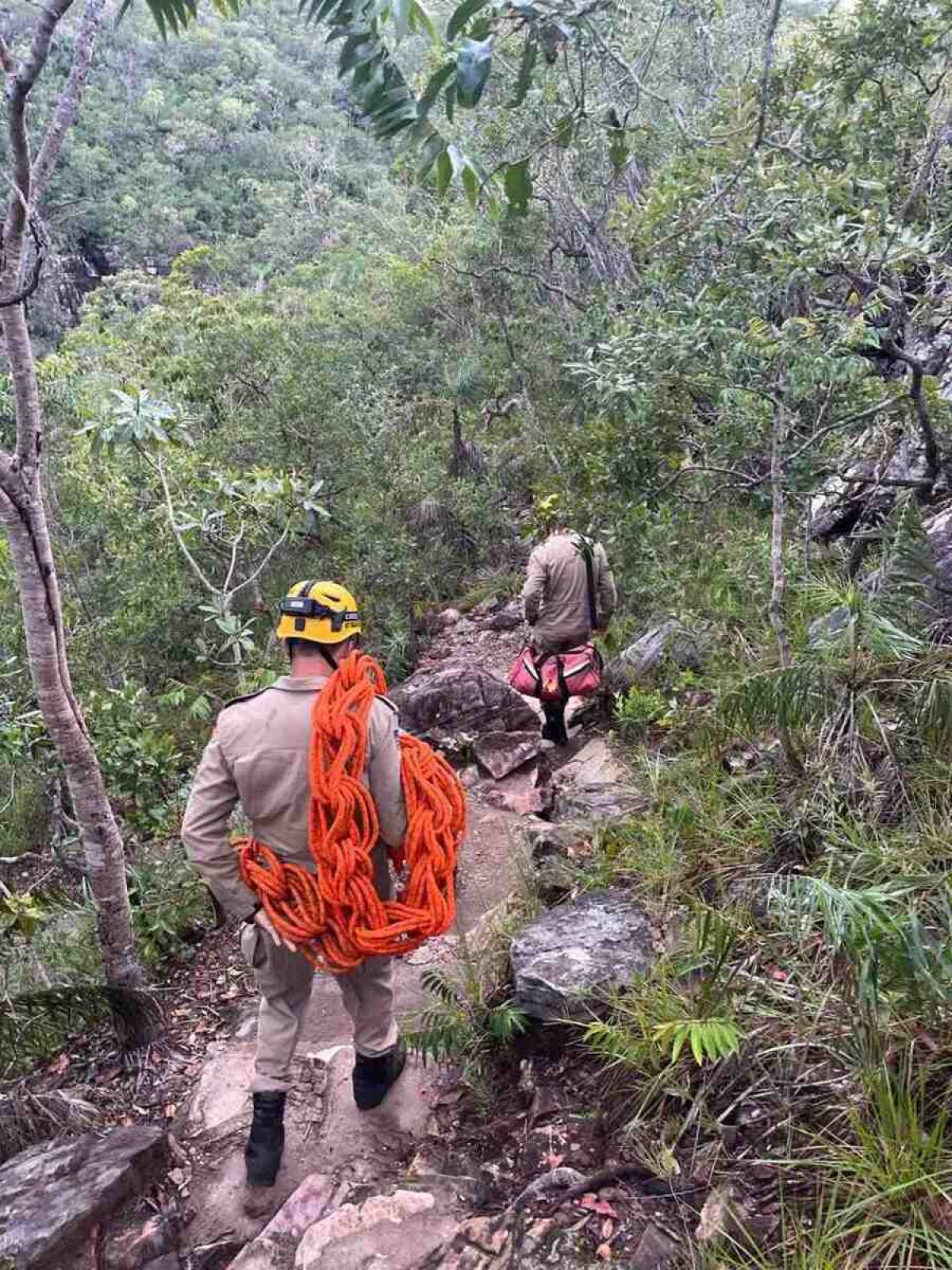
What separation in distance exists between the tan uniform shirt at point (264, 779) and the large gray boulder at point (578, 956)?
2.44 feet

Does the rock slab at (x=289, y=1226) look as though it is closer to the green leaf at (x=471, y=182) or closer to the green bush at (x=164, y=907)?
the green bush at (x=164, y=907)

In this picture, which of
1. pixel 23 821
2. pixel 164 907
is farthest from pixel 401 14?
pixel 23 821

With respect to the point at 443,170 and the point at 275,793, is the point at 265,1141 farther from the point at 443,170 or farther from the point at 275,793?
the point at 443,170

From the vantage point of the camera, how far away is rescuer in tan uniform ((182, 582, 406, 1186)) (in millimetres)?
2803

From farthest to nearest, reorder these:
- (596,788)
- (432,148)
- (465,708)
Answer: (465,708) < (596,788) < (432,148)

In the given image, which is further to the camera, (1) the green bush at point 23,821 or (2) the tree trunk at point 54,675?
(1) the green bush at point 23,821

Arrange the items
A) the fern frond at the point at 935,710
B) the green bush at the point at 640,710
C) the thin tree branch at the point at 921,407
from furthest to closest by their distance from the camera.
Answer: the green bush at the point at 640,710 → the thin tree branch at the point at 921,407 → the fern frond at the point at 935,710

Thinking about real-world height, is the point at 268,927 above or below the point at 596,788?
above

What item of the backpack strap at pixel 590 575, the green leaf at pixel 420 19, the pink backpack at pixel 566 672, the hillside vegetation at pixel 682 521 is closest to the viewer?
the green leaf at pixel 420 19

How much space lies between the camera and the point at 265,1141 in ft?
9.50

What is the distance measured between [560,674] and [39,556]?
348 centimetres

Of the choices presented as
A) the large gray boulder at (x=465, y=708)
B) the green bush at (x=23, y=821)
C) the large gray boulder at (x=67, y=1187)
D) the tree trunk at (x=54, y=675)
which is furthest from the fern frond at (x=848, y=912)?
the green bush at (x=23, y=821)

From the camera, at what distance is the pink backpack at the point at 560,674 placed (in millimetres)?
5648

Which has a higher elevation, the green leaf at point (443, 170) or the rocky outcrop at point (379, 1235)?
the green leaf at point (443, 170)
